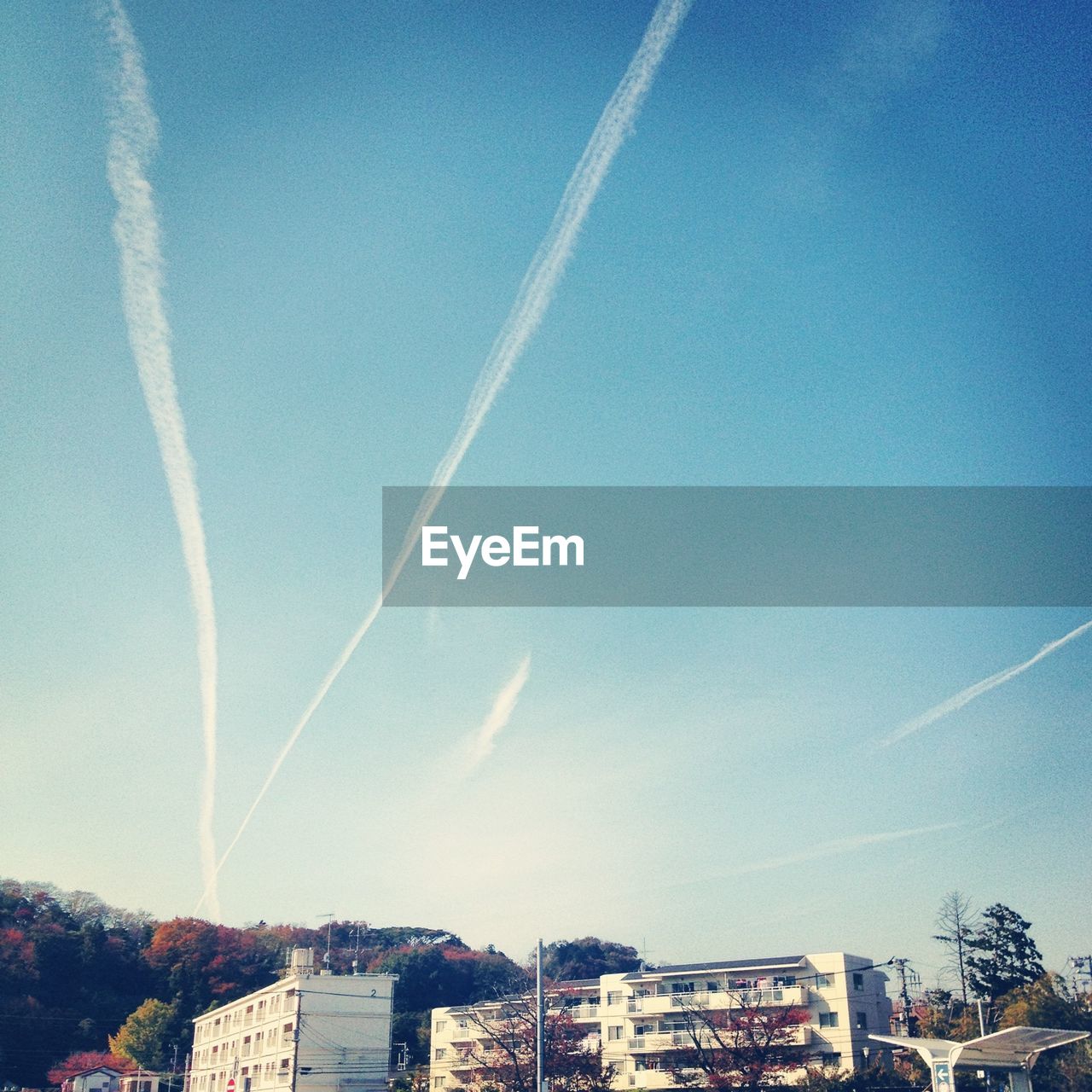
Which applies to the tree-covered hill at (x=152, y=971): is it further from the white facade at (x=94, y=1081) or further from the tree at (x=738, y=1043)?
the tree at (x=738, y=1043)

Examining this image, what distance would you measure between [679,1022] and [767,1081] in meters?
10.3

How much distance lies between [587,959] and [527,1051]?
31784 mm

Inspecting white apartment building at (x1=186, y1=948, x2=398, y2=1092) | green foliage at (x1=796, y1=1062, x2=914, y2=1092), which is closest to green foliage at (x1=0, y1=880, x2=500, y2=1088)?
white apartment building at (x1=186, y1=948, x2=398, y2=1092)

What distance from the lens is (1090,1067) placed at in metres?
39.9

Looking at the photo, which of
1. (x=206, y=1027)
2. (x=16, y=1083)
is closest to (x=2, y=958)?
(x=16, y=1083)

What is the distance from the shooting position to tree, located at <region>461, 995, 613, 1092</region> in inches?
1975

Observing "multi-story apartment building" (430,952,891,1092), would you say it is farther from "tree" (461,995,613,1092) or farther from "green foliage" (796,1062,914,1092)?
"green foliage" (796,1062,914,1092)

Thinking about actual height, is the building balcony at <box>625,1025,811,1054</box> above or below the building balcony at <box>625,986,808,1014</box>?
below

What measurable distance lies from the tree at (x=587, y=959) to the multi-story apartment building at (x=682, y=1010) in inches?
748

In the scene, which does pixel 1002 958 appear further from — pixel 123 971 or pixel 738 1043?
pixel 123 971

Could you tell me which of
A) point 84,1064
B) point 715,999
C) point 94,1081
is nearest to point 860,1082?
point 715,999

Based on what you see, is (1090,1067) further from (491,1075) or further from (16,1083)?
(16,1083)

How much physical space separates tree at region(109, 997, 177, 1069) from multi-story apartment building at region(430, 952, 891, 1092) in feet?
59.0

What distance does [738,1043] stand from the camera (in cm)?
5022
